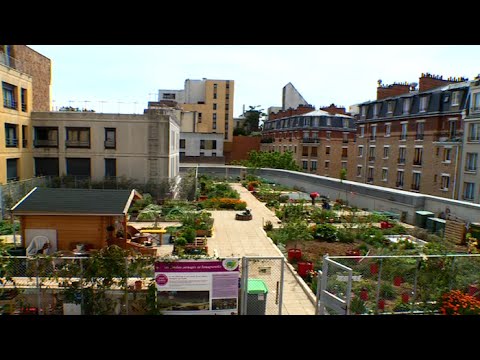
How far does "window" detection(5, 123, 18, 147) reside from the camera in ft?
77.8

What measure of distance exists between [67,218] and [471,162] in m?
29.4

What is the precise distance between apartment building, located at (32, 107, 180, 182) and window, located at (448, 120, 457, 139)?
23.4 metres

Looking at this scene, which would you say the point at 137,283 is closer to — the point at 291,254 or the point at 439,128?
the point at 291,254

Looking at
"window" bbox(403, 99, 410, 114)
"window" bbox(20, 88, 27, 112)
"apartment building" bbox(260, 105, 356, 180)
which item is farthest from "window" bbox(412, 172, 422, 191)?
"window" bbox(20, 88, 27, 112)

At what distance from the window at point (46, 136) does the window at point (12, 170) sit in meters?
2.56

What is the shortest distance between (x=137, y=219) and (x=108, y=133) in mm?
9588

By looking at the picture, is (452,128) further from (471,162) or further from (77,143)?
(77,143)

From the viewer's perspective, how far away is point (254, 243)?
53.7 ft

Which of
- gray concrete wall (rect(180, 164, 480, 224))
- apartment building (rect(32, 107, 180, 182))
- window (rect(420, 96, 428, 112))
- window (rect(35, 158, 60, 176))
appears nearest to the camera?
gray concrete wall (rect(180, 164, 480, 224))

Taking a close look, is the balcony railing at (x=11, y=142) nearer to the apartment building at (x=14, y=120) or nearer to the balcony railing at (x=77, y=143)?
the apartment building at (x=14, y=120)

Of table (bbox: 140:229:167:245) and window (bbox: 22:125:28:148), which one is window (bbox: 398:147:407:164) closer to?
table (bbox: 140:229:167:245)
